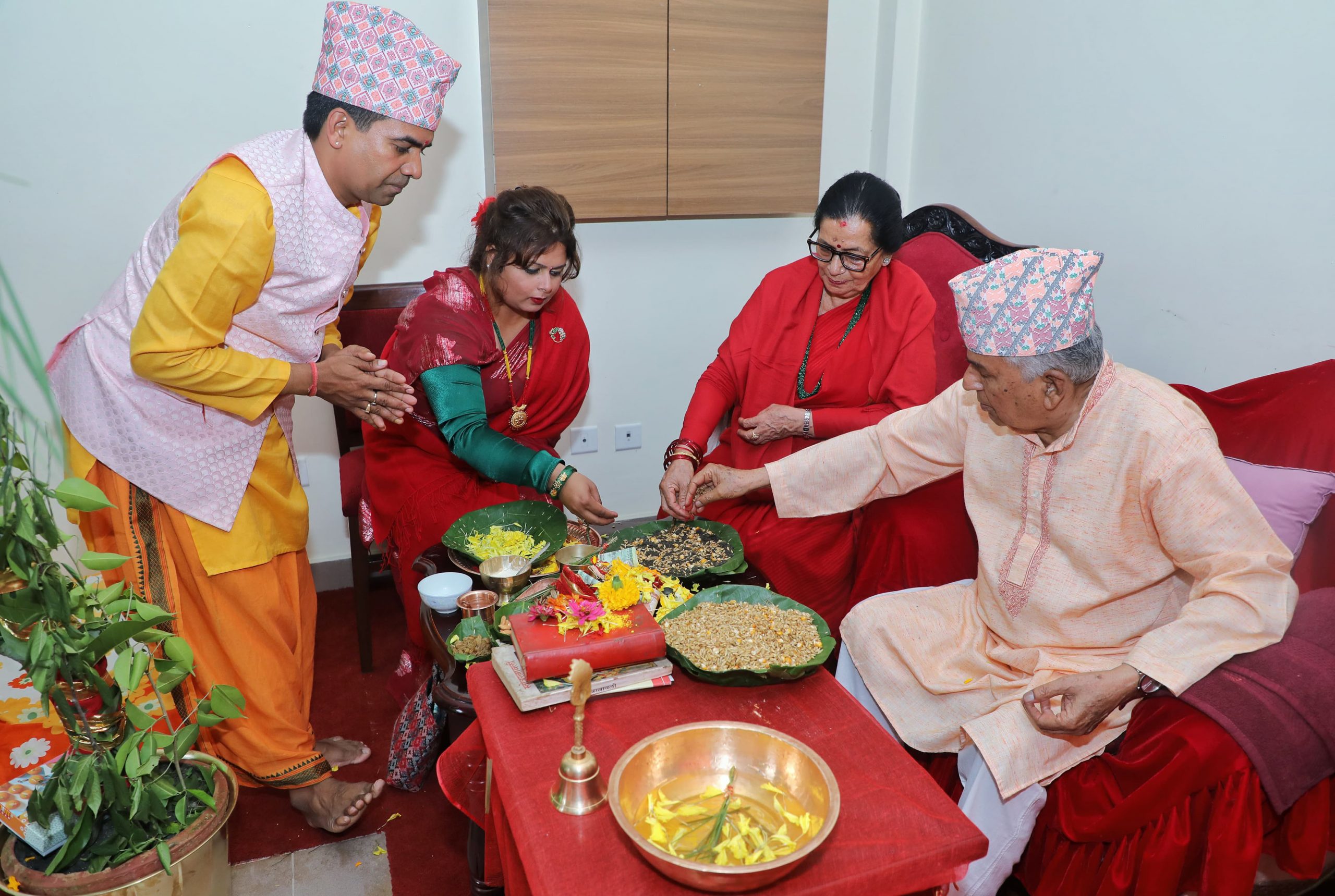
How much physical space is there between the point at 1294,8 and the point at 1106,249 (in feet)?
2.58

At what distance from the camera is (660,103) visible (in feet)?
10.8

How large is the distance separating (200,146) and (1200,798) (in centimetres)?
321

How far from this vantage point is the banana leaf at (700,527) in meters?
2.15

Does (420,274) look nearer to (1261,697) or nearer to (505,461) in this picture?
(505,461)

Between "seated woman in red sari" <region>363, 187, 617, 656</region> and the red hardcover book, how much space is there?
681 millimetres

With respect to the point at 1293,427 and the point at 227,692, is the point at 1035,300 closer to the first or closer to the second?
the point at 1293,427

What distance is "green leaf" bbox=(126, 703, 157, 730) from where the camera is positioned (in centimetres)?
162

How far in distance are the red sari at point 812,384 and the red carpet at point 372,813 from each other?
109 cm

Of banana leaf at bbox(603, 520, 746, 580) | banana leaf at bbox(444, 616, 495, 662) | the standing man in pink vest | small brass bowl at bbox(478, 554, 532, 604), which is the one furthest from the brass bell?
the standing man in pink vest

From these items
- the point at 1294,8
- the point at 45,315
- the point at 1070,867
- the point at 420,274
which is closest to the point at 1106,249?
the point at 1294,8

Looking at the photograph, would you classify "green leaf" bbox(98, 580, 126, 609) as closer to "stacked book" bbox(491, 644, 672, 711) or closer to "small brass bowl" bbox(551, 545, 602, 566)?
"stacked book" bbox(491, 644, 672, 711)

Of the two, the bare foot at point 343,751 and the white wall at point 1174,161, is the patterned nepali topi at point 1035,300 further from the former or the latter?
the bare foot at point 343,751

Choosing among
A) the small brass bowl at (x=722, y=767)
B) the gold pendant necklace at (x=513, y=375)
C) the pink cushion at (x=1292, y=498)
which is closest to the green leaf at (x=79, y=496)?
the small brass bowl at (x=722, y=767)

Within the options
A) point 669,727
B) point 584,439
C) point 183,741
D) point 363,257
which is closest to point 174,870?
point 183,741
